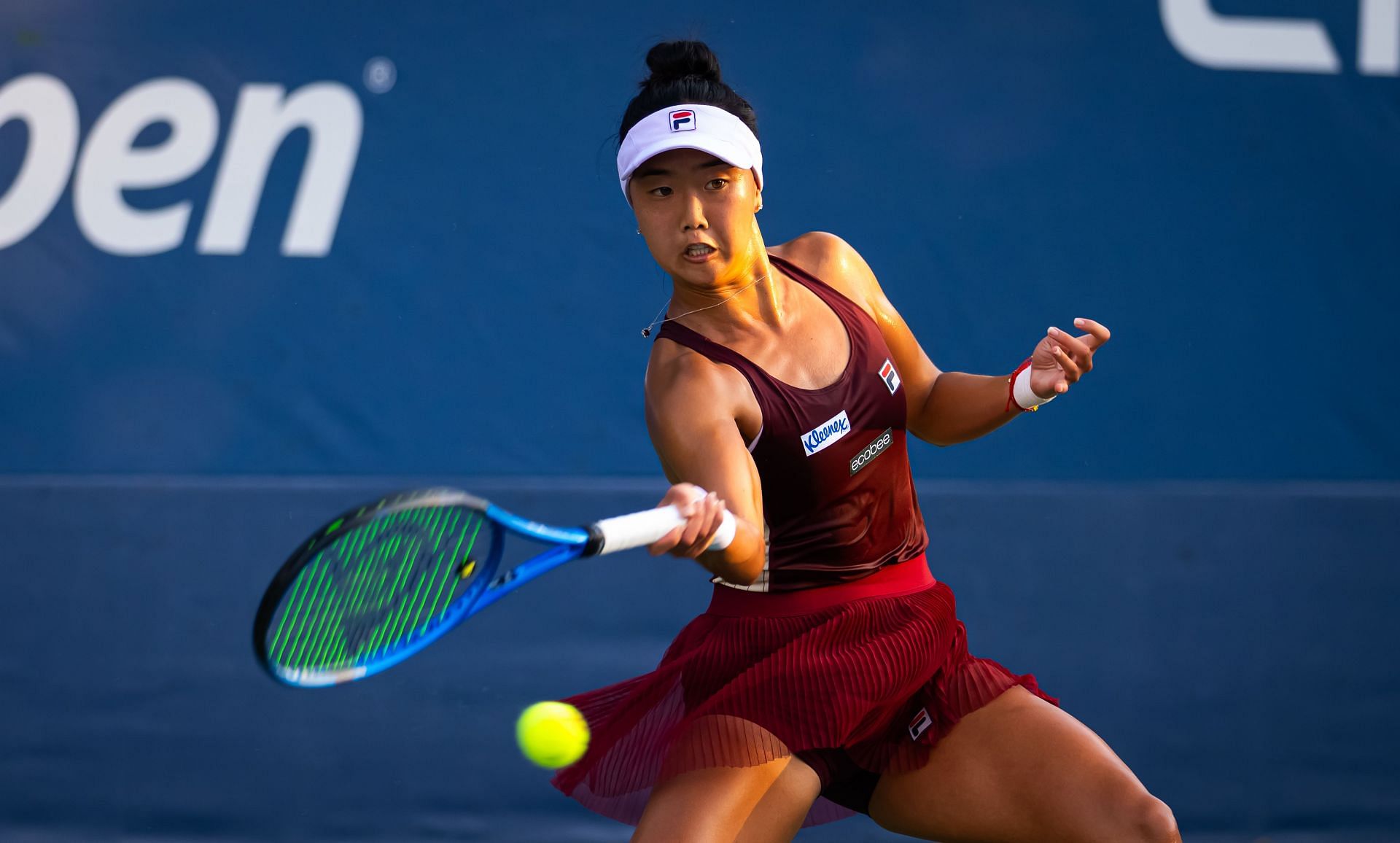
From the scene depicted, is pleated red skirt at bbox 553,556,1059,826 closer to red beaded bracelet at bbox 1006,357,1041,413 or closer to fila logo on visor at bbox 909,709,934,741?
fila logo on visor at bbox 909,709,934,741

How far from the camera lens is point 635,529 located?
167 cm

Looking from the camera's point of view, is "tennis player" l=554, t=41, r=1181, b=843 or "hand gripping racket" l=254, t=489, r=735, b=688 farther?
"tennis player" l=554, t=41, r=1181, b=843

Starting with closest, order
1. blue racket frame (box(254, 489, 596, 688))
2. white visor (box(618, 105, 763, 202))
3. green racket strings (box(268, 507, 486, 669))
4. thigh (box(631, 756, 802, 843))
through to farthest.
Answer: blue racket frame (box(254, 489, 596, 688))
green racket strings (box(268, 507, 486, 669))
thigh (box(631, 756, 802, 843))
white visor (box(618, 105, 763, 202))

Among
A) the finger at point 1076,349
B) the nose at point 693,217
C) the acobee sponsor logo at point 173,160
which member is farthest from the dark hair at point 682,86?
the acobee sponsor logo at point 173,160

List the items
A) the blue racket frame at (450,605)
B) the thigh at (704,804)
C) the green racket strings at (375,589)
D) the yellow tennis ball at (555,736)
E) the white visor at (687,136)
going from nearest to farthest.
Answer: the blue racket frame at (450,605) < the green racket strings at (375,589) < the thigh at (704,804) < the white visor at (687,136) < the yellow tennis ball at (555,736)

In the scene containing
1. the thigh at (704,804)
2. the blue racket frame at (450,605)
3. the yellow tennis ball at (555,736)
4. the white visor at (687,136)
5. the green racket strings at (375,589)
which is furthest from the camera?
the yellow tennis ball at (555,736)

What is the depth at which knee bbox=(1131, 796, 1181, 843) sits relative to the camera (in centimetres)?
194

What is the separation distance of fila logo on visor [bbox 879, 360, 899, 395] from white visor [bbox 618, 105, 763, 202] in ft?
1.22

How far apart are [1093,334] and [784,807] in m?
0.81

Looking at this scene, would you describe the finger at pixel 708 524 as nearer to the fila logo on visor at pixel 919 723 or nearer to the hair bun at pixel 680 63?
the fila logo on visor at pixel 919 723

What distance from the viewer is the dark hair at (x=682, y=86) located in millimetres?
2105

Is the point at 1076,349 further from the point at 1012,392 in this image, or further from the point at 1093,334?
the point at 1012,392

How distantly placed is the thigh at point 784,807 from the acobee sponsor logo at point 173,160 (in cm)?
199

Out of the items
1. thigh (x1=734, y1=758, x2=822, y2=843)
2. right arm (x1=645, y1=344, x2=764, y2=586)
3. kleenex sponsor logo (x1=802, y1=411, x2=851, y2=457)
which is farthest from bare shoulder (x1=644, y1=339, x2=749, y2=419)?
thigh (x1=734, y1=758, x2=822, y2=843)
